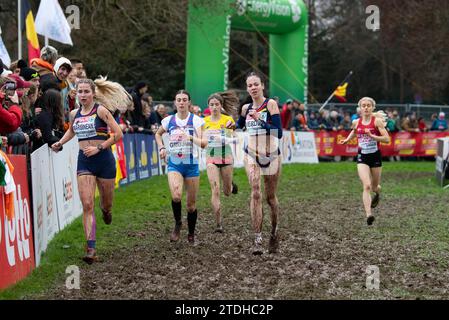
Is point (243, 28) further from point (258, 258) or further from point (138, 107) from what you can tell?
point (258, 258)

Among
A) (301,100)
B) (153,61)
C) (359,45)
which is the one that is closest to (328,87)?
(359,45)

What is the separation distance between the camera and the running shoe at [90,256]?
376 inches

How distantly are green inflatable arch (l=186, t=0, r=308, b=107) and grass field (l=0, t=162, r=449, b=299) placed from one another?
432 inches

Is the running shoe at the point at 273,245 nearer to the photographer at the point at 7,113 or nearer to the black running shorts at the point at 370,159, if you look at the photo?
the photographer at the point at 7,113

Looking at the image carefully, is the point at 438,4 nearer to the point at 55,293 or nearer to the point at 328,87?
the point at 328,87

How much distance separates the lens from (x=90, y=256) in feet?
31.5

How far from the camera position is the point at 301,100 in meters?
31.6

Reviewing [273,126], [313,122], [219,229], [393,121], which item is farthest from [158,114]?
[393,121]

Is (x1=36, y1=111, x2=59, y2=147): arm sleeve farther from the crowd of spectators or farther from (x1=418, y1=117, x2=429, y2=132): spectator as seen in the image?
(x1=418, y1=117, x2=429, y2=132): spectator

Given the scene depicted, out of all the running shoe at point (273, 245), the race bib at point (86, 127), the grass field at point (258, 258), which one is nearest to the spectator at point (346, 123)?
the grass field at point (258, 258)

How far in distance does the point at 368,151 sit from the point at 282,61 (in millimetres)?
18311

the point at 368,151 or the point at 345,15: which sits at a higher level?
the point at 345,15

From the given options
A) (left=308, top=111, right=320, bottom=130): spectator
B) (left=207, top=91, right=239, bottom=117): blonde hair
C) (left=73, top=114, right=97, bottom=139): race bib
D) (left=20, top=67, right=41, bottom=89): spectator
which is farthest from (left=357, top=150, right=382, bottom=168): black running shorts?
(left=308, top=111, right=320, bottom=130): spectator

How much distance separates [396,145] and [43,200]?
24640mm
